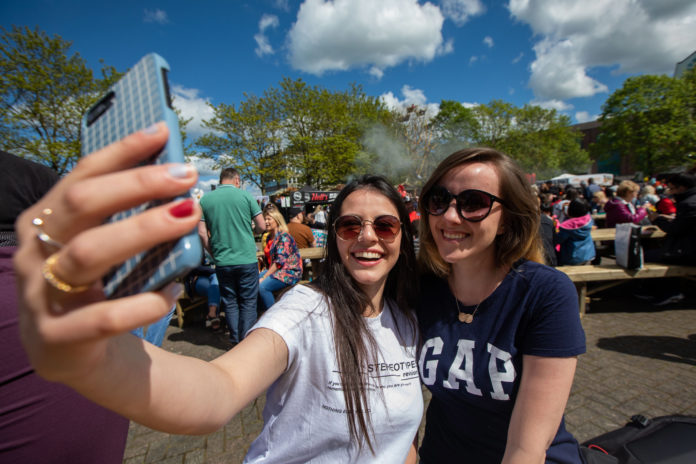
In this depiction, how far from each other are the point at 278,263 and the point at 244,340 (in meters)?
3.85

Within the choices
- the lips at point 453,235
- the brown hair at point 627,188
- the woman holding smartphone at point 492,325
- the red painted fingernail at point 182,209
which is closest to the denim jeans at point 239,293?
the woman holding smartphone at point 492,325

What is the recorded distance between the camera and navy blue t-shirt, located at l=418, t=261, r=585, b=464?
123 centimetres

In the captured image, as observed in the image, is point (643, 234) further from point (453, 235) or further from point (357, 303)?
point (357, 303)

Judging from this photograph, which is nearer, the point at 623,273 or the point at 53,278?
the point at 53,278

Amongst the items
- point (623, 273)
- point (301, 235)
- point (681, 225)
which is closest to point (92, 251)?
point (301, 235)

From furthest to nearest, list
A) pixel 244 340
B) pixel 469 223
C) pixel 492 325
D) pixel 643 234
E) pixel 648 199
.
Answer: pixel 648 199
pixel 643 234
pixel 469 223
pixel 492 325
pixel 244 340

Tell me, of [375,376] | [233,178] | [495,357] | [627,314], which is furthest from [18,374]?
[627,314]

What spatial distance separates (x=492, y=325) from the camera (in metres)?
1.37

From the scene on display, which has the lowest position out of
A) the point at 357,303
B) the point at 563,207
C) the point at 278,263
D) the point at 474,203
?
the point at 278,263

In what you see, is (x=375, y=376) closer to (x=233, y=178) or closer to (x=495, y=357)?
(x=495, y=357)

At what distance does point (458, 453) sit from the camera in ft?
4.80

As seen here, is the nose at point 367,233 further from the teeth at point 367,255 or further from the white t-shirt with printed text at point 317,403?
the white t-shirt with printed text at point 317,403

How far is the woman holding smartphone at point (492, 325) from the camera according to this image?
47.3 inches

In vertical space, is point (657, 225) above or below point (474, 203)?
below
